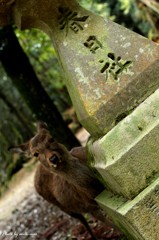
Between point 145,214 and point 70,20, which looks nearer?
point 145,214

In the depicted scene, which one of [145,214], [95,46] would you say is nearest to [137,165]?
[145,214]

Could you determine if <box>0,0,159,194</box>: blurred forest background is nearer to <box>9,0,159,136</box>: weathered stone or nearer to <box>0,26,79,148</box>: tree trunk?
<box>0,26,79,148</box>: tree trunk

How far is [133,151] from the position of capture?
3.91 meters

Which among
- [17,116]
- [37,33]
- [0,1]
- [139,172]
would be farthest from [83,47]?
[17,116]

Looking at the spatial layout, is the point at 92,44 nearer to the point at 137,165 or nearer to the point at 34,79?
the point at 137,165

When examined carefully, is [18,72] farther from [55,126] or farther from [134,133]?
[134,133]

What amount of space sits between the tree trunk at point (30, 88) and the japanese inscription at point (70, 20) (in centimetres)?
496

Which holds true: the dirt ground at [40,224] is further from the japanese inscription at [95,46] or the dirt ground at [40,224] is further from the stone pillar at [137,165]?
the japanese inscription at [95,46]

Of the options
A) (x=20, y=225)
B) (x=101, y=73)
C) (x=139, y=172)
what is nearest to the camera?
(x=139, y=172)

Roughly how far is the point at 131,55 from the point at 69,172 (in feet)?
5.12

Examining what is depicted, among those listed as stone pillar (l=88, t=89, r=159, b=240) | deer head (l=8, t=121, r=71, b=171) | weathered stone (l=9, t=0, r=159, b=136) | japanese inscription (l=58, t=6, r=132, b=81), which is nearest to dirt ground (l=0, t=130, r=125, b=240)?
deer head (l=8, t=121, r=71, b=171)

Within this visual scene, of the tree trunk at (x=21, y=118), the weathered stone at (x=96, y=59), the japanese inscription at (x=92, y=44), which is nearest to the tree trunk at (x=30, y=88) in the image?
the weathered stone at (x=96, y=59)

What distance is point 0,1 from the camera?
445 cm

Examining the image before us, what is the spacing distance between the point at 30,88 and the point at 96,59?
5383 millimetres
